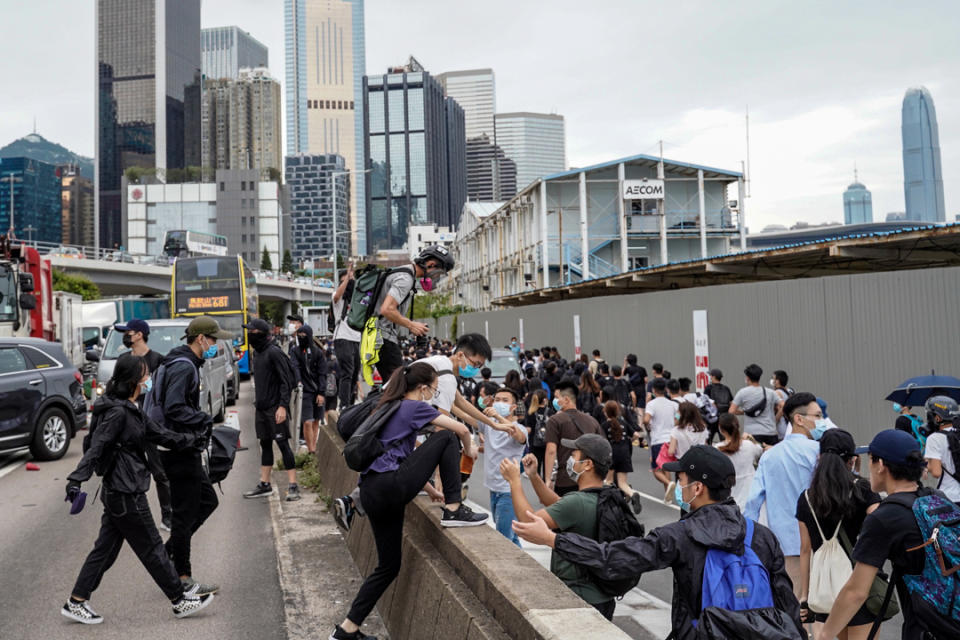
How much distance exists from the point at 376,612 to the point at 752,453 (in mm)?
3435

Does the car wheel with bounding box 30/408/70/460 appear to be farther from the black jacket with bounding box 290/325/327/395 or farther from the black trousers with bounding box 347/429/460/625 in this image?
the black trousers with bounding box 347/429/460/625

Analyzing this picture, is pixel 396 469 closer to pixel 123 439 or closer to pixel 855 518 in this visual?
pixel 123 439

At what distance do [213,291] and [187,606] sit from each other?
24.2m

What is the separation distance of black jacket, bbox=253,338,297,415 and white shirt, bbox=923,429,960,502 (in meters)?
6.43

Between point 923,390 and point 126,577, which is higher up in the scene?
point 923,390

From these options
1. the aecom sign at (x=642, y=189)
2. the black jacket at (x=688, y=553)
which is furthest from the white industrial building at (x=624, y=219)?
the black jacket at (x=688, y=553)

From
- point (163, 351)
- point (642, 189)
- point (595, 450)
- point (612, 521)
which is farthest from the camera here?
point (642, 189)

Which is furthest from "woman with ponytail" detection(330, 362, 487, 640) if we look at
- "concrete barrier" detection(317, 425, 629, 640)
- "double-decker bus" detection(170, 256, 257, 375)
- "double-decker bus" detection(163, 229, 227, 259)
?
"double-decker bus" detection(163, 229, 227, 259)

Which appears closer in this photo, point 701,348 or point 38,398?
point 38,398

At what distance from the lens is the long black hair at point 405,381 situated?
15.3 feet

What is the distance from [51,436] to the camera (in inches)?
510

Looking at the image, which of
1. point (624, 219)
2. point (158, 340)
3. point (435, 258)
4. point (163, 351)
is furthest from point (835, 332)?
point (624, 219)

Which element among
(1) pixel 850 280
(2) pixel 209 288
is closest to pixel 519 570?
(1) pixel 850 280

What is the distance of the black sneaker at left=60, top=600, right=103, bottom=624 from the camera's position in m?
5.46
